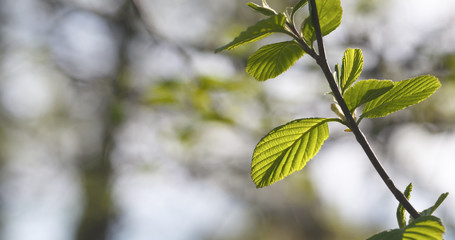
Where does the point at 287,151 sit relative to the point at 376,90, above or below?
below

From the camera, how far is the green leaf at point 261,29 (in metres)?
0.44

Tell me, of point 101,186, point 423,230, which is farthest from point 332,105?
point 101,186

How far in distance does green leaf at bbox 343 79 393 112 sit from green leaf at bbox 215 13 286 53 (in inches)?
4.6

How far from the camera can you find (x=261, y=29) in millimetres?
452

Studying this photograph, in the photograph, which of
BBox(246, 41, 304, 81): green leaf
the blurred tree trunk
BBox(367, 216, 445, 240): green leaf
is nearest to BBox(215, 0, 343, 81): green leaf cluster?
BBox(246, 41, 304, 81): green leaf

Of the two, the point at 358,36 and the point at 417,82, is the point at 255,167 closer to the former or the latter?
the point at 417,82

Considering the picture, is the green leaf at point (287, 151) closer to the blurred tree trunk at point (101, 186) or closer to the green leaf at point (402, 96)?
the green leaf at point (402, 96)

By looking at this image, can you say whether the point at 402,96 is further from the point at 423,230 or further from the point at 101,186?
the point at 101,186

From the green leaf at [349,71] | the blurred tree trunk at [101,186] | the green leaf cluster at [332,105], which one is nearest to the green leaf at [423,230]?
the green leaf cluster at [332,105]

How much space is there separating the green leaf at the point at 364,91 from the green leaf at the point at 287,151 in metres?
0.04

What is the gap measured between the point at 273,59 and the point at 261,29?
0.30 feet

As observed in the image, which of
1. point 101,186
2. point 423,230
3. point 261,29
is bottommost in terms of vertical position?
point 101,186

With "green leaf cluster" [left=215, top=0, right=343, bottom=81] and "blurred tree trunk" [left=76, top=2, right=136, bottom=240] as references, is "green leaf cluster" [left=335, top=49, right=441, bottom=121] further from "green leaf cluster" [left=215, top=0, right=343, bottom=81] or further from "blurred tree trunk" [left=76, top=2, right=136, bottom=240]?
"blurred tree trunk" [left=76, top=2, right=136, bottom=240]

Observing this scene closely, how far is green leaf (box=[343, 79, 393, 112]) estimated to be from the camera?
0.50 meters
